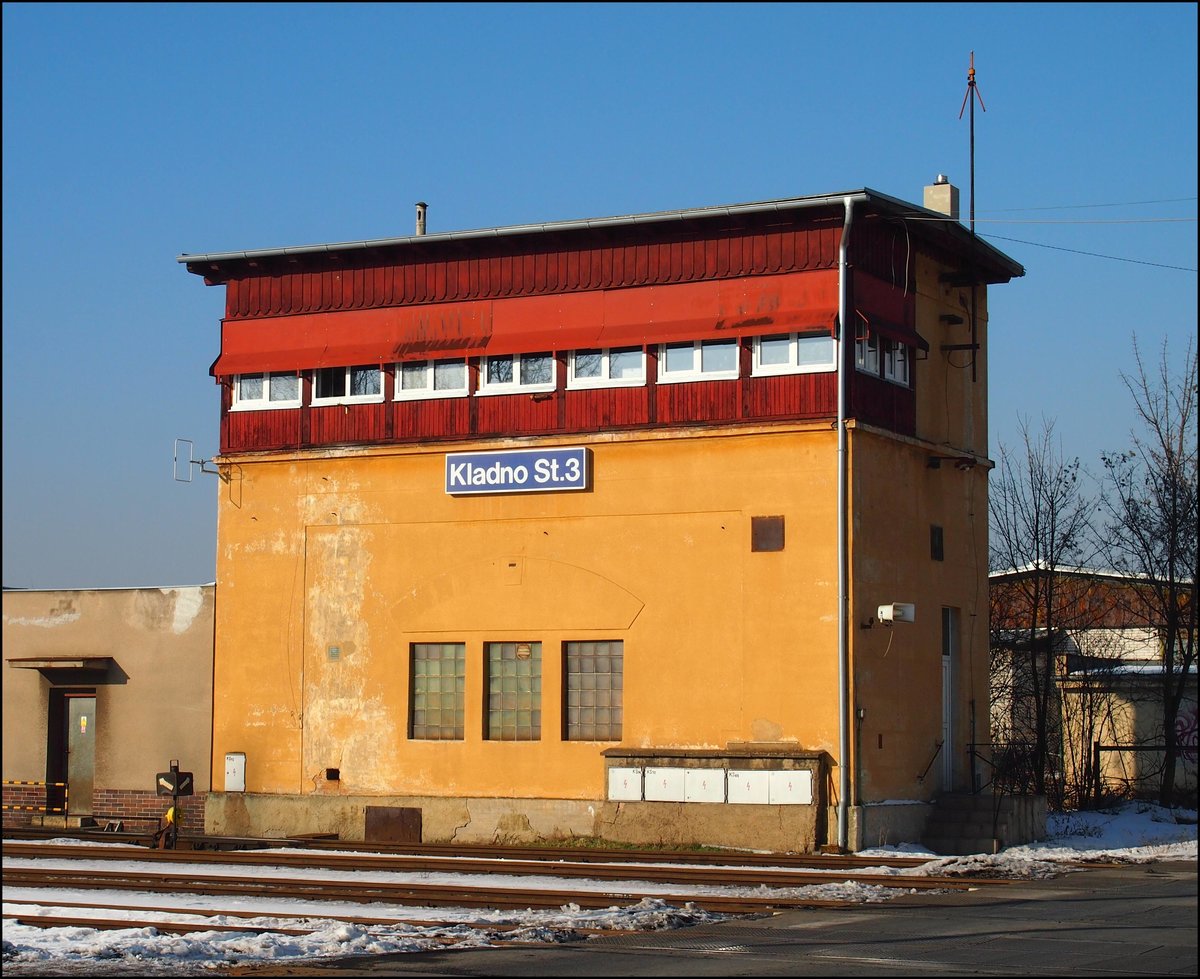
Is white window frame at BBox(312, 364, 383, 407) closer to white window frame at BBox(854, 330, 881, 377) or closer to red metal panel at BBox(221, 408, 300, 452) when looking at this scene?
red metal panel at BBox(221, 408, 300, 452)

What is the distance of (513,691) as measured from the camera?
2506 centimetres

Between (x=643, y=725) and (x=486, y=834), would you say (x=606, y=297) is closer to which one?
(x=643, y=725)

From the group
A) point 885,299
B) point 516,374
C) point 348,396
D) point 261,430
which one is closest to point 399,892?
point 516,374

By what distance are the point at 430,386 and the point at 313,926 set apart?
12.9 meters

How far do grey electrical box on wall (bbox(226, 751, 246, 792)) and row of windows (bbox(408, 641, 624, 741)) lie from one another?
3204mm

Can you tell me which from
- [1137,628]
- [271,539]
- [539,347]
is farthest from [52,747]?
[1137,628]

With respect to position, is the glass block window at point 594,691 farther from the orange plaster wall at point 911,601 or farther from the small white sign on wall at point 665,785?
the orange plaster wall at point 911,601

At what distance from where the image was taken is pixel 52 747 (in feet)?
94.7

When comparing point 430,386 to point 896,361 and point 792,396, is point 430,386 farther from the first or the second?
point 896,361

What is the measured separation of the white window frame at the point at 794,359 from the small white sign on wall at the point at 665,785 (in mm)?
5992

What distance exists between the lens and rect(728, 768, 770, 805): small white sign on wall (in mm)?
22797

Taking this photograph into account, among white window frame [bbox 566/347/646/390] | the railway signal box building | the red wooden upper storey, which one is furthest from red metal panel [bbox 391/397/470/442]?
white window frame [bbox 566/347/646/390]

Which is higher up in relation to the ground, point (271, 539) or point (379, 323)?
point (379, 323)

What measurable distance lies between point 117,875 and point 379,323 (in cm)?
1062
